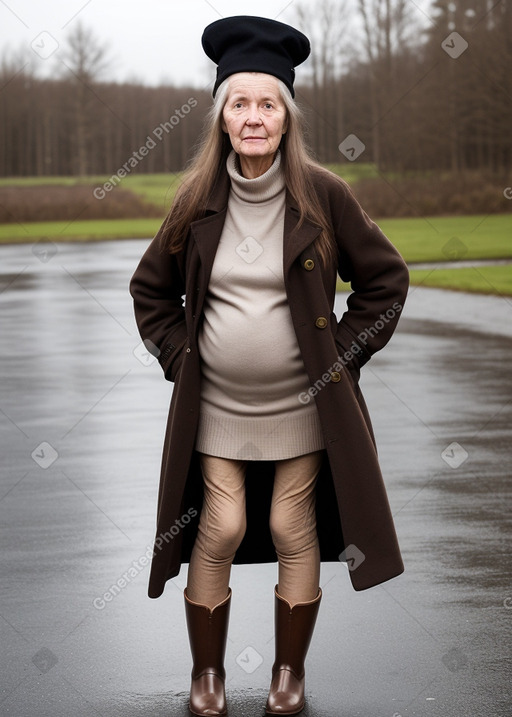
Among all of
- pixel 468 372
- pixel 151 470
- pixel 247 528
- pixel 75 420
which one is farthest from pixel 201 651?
pixel 468 372

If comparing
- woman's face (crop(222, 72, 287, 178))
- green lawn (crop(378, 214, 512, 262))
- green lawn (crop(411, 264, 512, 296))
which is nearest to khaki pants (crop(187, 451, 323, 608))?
woman's face (crop(222, 72, 287, 178))

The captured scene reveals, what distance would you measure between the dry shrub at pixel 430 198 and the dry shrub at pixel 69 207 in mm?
9576

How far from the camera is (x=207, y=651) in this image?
3695 mm

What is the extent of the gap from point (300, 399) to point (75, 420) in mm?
Result: 5211

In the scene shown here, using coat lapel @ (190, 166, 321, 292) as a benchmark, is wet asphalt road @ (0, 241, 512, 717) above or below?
below

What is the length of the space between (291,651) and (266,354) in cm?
92

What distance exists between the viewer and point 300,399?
11.8 feet

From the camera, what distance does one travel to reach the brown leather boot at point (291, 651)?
3.67 metres

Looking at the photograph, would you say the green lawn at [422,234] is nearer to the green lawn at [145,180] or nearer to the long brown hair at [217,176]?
the green lawn at [145,180]

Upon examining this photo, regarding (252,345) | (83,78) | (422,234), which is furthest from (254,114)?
(83,78)

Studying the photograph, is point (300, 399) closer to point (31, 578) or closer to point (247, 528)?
point (247, 528)

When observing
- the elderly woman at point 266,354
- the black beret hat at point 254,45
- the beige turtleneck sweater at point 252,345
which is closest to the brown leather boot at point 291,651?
the elderly woman at point 266,354

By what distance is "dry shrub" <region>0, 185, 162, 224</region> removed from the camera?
5316cm

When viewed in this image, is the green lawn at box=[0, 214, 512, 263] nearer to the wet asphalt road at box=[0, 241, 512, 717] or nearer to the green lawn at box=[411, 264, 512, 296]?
the green lawn at box=[411, 264, 512, 296]
